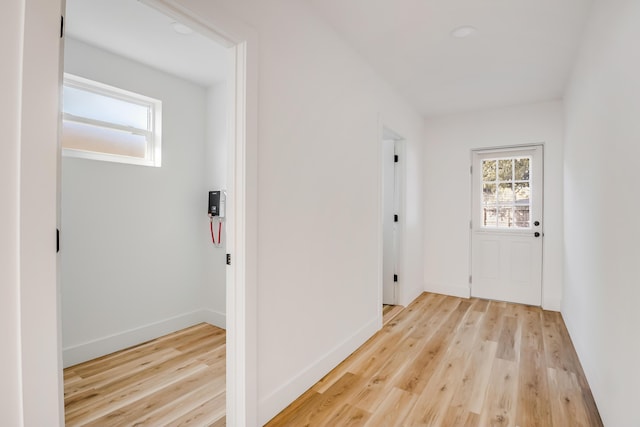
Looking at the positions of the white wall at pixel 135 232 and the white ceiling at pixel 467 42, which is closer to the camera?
the white ceiling at pixel 467 42

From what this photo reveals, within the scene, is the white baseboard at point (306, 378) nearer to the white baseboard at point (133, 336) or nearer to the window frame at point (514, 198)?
the white baseboard at point (133, 336)

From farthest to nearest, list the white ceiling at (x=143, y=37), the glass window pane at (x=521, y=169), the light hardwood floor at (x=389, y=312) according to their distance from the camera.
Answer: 1. the glass window pane at (x=521, y=169)
2. the light hardwood floor at (x=389, y=312)
3. the white ceiling at (x=143, y=37)

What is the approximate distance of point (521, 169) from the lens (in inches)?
170

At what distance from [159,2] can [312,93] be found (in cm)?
113

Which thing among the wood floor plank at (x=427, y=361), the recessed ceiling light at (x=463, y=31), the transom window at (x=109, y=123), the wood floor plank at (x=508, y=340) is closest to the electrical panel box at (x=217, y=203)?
the transom window at (x=109, y=123)

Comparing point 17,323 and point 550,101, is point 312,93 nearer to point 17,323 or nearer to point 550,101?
point 17,323

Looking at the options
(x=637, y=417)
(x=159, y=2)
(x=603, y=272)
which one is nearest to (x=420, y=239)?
(x=603, y=272)

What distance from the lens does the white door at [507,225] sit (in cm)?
423

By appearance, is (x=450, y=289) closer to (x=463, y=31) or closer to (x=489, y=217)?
(x=489, y=217)

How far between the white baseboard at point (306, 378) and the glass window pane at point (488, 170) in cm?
285

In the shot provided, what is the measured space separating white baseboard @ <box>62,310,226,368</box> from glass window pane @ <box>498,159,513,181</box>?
3.96 metres

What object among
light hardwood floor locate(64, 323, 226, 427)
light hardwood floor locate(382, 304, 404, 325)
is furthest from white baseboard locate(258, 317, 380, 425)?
light hardwood floor locate(382, 304, 404, 325)

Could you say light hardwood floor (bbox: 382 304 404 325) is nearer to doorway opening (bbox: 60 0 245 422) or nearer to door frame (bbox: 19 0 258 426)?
doorway opening (bbox: 60 0 245 422)

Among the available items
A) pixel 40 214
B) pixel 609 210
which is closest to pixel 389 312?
pixel 609 210
